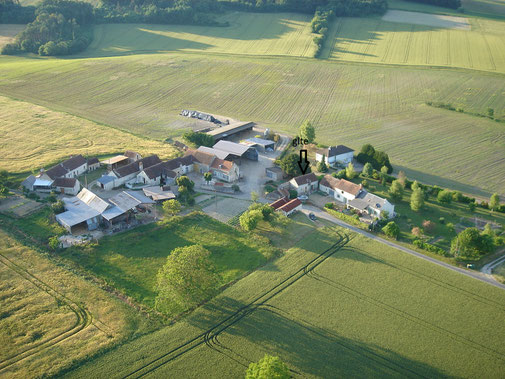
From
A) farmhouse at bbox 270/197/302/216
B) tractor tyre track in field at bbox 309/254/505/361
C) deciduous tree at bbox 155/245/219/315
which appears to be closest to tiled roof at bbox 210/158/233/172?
farmhouse at bbox 270/197/302/216

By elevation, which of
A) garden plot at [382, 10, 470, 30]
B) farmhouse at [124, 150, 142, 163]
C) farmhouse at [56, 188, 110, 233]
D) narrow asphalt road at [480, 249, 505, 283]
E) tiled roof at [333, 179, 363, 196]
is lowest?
narrow asphalt road at [480, 249, 505, 283]

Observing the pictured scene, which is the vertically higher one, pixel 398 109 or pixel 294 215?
pixel 398 109

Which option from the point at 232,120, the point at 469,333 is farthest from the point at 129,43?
the point at 469,333

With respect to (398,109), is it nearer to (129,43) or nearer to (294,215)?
(294,215)

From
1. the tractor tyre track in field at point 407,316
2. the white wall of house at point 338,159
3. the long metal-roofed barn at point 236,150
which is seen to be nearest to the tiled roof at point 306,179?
the white wall of house at point 338,159

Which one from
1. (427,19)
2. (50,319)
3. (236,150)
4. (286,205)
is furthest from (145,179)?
(427,19)

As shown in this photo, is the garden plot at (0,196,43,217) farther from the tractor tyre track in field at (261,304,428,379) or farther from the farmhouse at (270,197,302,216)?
the tractor tyre track in field at (261,304,428,379)
